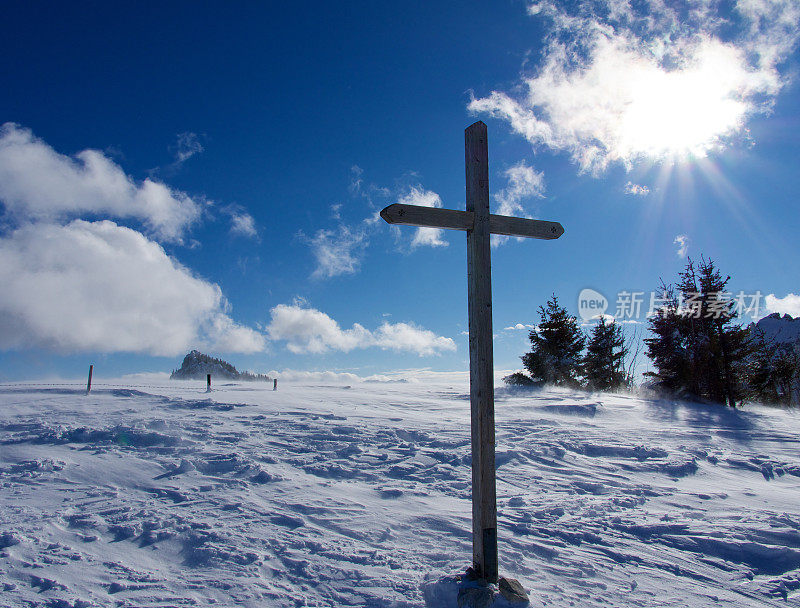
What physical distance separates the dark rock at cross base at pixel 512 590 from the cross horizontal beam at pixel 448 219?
3180mm

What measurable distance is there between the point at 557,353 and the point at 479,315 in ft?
83.2

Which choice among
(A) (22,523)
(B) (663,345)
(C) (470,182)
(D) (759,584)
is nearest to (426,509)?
(D) (759,584)

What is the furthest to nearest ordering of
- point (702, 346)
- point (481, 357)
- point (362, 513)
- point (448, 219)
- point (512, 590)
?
point (702, 346)
point (362, 513)
point (448, 219)
point (481, 357)
point (512, 590)

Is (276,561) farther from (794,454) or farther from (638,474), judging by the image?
(794,454)

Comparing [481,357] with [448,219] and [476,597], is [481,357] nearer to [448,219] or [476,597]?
[448,219]

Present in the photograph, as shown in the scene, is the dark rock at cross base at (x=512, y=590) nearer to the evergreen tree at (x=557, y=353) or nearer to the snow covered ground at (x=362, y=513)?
the snow covered ground at (x=362, y=513)

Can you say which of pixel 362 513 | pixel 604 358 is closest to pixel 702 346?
pixel 604 358

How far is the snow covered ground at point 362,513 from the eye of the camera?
354 cm

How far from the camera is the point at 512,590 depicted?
11.3 feet

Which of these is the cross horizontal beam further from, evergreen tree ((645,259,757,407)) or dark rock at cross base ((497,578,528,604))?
evergreen tree ((645,259,757,407))

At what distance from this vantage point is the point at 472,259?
12.8ft

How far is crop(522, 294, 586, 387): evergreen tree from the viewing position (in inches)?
1051

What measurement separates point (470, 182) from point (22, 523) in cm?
602

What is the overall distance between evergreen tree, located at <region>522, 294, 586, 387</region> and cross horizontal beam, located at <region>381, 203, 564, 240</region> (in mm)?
24275
